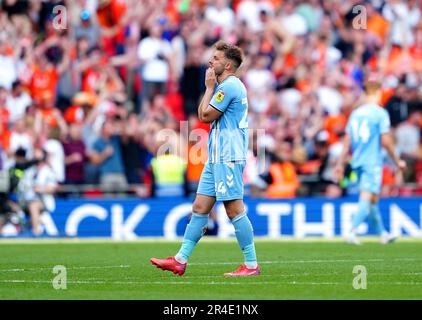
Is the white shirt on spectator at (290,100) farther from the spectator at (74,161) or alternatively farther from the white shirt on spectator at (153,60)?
the spectator at (74,161)

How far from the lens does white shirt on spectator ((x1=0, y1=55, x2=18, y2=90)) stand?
24438mm

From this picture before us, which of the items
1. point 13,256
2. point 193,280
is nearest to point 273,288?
point 193,280

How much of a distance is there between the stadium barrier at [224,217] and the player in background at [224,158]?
963 centimetres

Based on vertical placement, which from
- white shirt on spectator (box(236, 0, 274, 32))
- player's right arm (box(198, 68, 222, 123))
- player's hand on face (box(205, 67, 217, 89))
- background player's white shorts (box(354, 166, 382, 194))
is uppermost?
white shirt on spectator (box(236, 0, 274, 32))

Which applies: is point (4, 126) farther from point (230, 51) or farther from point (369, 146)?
point (230, 51)

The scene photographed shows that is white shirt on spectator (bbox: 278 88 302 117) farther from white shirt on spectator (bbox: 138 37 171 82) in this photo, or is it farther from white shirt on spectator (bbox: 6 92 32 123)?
white shirt on spectator (bbox: 6 92 32 123)

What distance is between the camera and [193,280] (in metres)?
12.2

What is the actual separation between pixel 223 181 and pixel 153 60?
12802mm

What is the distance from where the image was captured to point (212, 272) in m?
13.1

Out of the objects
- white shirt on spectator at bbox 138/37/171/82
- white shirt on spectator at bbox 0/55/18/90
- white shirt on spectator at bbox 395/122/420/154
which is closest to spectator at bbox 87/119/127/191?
white shirt on spectator at bbox 138/37/171/82

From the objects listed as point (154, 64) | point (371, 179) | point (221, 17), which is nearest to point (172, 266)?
point (371, 179)

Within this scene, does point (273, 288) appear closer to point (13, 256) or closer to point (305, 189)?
point (13, 256)

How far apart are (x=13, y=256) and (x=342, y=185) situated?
860 centimetres

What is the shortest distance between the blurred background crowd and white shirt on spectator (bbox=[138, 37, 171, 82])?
34mm
